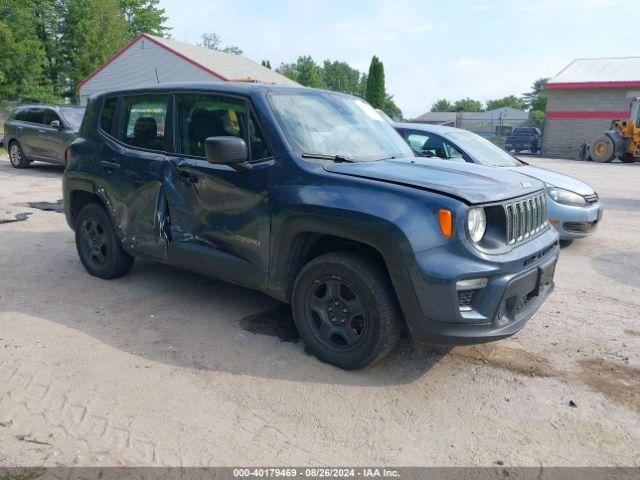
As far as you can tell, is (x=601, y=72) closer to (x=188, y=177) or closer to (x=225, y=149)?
(x=188, y=177)

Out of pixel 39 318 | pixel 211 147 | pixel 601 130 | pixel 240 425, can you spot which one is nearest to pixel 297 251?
pixel 211 147

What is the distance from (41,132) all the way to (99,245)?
997cm

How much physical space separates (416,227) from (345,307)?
774 mm

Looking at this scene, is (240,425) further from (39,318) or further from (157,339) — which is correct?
(39,318)

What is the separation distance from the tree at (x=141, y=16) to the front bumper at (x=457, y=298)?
5666 centimetres

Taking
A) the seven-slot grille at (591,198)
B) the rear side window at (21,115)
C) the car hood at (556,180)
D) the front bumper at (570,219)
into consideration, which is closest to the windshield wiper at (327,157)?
the car hood at (556,180)

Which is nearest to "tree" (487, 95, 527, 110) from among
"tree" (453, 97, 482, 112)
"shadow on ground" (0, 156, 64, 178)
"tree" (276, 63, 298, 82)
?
"tree" (453, 97, 482, 112)

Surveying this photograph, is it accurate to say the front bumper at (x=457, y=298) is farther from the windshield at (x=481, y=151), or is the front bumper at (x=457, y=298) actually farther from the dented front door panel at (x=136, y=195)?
the windshield at (x=481, y=151)

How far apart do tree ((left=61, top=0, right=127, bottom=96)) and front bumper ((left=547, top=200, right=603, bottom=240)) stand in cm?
4317

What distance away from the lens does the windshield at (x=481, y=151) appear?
735cm

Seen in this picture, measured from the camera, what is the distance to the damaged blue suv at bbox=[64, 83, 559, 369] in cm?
311

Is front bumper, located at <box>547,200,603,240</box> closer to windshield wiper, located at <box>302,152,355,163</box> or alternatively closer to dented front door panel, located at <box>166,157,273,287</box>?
windshield wiper, located at <box>302,152,355,163</box>

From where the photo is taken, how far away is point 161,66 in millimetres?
32000

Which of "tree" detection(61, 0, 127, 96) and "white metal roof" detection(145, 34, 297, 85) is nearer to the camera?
"white metal roof" detection(145, 34, 297, 85)
